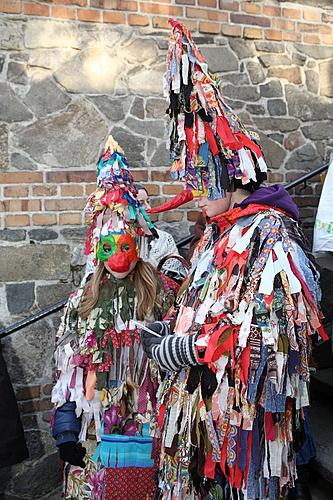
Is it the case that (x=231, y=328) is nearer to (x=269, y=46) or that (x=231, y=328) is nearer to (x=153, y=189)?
(x=153, y=189)

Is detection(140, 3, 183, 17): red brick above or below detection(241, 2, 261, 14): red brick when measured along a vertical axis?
below

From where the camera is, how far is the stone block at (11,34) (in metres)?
3.44

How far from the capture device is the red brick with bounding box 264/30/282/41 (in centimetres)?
411

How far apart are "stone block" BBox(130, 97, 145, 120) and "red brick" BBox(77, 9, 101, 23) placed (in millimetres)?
580

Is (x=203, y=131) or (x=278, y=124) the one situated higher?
(x=278, y=124)

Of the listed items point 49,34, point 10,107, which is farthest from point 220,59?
point 10,107

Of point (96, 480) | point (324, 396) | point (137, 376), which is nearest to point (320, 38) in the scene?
point (324, 396)

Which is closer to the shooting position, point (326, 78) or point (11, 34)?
point (11, 34)

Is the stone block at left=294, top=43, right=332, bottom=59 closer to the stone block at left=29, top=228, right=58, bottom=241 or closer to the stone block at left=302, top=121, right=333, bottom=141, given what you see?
the stone block at left=302, top=121, right=333, bottom=141

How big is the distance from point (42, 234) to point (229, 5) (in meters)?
2.17

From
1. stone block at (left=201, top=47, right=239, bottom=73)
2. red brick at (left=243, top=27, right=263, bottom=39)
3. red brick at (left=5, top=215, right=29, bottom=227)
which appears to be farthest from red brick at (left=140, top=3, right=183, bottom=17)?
red brick at (left=5, top=215, right=29, bottom=227)

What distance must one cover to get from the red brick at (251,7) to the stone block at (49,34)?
1315 millimetres

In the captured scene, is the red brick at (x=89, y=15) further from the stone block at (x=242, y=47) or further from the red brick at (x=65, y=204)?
→ the red brick at (x=65, y=204)

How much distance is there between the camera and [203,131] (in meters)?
2.09
